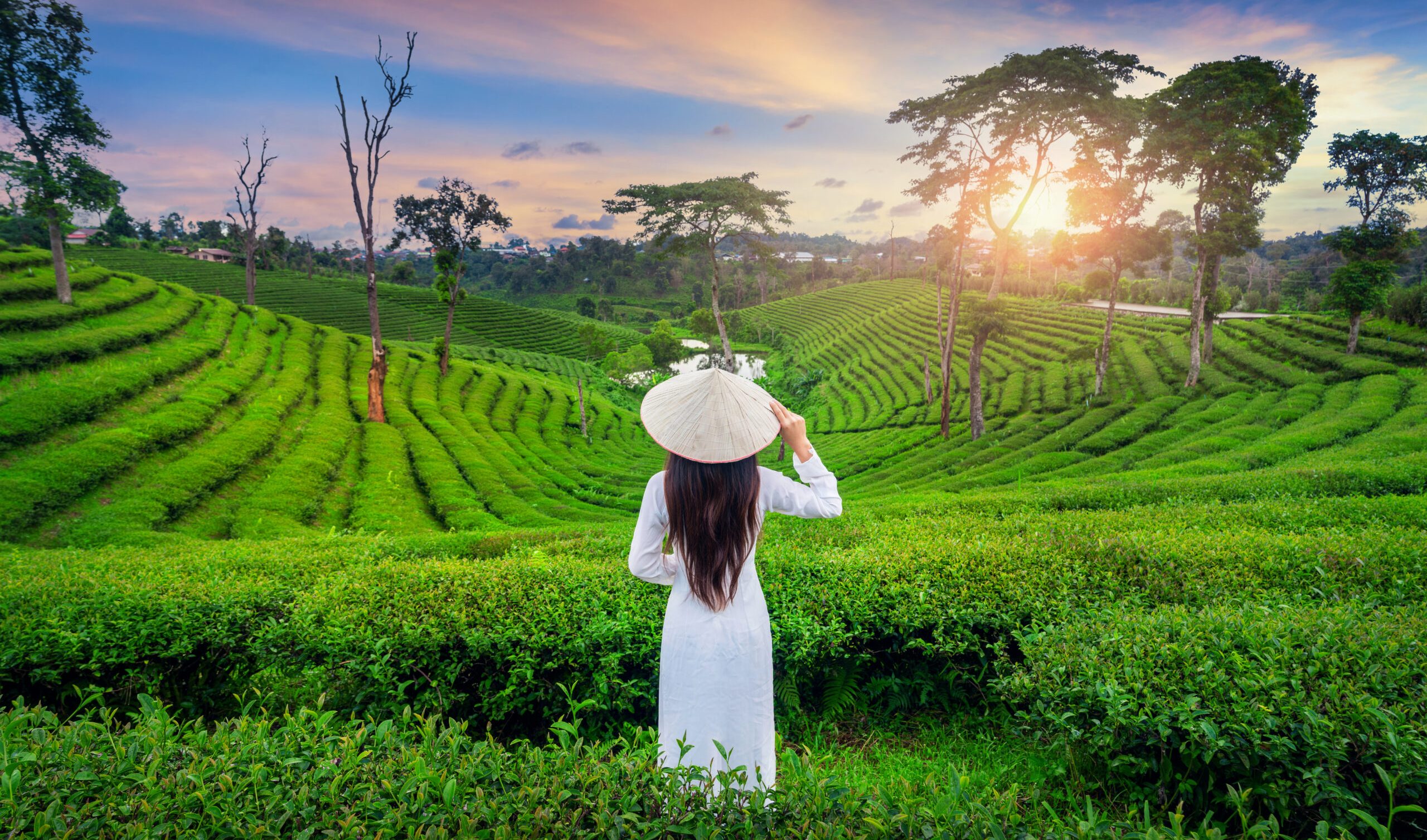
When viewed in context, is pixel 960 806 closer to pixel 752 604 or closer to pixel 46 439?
pixel 752 604

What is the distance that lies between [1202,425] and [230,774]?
20.7 m

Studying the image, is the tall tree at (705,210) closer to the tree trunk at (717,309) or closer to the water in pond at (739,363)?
the tree trunk at (717,309)

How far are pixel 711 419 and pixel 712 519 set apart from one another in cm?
40

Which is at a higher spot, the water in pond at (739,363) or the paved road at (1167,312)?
the paved road at (1167,312)

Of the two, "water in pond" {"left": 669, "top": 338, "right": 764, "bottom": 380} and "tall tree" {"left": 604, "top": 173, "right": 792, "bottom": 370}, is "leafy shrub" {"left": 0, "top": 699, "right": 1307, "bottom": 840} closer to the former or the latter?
"tall tree" {"left": 604, "top": 173, "right": 792, "bottom": 370}

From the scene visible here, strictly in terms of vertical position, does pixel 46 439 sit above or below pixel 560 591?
below

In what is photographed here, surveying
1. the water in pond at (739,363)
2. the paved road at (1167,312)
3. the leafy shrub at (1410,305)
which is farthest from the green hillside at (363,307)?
the leafy shrub at (1410,305)

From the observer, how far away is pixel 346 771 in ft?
6.28

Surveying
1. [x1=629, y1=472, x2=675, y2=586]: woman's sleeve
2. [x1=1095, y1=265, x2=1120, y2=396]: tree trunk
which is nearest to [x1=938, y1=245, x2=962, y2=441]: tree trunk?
[x1=1095, y1=265, x2=1120, y2=396]: tree trunk

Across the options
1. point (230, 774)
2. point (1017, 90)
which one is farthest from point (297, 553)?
point (1017, 90)

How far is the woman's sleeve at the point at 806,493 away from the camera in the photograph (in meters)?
2.38

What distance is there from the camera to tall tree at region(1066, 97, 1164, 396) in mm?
17438

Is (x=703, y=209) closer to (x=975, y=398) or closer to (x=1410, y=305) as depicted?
(x=975, y=398)

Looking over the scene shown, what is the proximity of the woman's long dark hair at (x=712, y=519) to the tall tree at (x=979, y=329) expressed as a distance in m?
17.8
